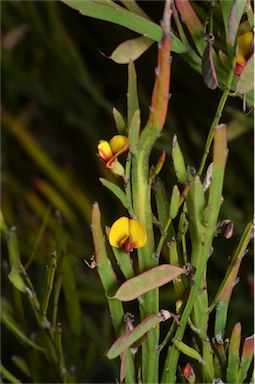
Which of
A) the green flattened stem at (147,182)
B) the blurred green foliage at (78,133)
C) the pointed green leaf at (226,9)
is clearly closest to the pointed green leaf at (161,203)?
the green flattened stem at (147,182)

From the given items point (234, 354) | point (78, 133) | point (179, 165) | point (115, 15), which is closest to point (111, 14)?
point (115, 15)

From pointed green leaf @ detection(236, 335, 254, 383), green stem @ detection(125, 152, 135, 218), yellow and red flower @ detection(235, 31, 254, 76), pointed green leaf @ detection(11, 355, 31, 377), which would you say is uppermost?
yellow and red flower @ detection(235, 31, 254, 76)

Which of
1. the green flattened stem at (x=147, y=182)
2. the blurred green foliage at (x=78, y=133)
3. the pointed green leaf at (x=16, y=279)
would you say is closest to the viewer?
the green flattened stem at (x=147, y=182)

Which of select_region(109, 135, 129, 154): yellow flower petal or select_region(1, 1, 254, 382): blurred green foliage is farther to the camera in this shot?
select_region(1, 1, 254, 382): blurred green foliage

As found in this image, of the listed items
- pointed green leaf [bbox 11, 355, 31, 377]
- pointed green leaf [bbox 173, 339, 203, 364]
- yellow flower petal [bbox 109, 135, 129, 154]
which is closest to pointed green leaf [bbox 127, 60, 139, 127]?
yellow flower petal [bbox 109, 135, 129, 154]

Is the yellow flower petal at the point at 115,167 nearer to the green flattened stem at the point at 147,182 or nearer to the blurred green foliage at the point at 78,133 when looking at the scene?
the green flattened stem at the point at 147,182

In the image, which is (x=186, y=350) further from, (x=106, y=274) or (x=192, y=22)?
(x=192, y=22)

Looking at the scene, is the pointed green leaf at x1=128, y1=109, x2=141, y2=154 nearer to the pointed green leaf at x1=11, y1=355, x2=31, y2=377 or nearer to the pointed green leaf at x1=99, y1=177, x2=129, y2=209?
the pointed green leaf at x1=99, y1=177, x2=129, y2=209
